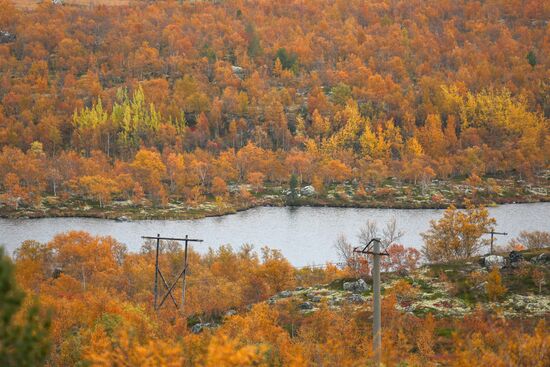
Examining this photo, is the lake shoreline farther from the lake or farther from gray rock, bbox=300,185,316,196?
gray rock, bbox=300,185,316,196

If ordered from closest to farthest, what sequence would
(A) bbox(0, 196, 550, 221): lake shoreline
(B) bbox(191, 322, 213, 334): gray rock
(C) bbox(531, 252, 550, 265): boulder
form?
(B) bbox(191, 322, 213, 334): gray rock < (C) bbox(531, 252, 550, 265): boulder < (A) bbox(0, 196, 550, 221): lake shoreline

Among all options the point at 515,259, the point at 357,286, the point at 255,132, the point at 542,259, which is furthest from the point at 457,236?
the point at 255,132

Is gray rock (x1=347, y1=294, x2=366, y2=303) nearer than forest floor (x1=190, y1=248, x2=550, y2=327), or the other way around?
forest floor (x1=190, y1=248, x2=550, y2=327)

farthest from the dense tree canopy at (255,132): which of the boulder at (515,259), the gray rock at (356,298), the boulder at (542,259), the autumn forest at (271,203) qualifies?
the boulder at (542,259)

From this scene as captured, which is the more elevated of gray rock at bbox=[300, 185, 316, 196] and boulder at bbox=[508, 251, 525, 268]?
gray rock at bbox=[300, 185, 316, 196]

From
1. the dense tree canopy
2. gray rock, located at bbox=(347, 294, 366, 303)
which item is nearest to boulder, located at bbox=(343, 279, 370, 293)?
gray rock, located at bbox=(347, 294, 366, 303)

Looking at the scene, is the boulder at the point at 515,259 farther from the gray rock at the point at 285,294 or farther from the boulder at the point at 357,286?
the gray rock at the point at 285,294

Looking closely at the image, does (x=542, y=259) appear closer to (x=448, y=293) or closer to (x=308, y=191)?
(x=448, y=293)

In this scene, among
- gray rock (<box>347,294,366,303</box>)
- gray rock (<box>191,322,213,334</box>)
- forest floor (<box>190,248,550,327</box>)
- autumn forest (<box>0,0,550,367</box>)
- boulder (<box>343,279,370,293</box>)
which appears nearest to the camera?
autumn forest (<box>0,0,550,367</box>)
